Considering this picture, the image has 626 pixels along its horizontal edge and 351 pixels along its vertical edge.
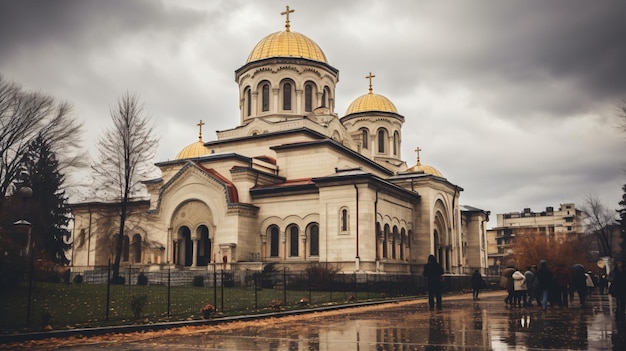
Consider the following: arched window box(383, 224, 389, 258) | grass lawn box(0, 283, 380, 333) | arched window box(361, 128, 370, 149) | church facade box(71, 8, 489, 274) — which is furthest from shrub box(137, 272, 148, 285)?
Result: arched window box(361, 128, 370, 149)

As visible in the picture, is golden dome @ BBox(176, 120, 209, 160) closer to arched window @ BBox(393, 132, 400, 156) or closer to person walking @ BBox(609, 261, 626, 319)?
arched window @ BBox(393, 132, 400, 156)

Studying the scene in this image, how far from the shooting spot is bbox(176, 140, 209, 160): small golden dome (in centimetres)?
4584

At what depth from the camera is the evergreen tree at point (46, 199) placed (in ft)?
119

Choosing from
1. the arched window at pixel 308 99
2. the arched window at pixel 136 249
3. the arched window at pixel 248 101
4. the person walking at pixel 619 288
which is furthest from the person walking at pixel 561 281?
the arched window at pixel 136 249

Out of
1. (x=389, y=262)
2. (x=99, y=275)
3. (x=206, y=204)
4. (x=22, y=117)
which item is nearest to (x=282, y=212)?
(x=206, y=204)

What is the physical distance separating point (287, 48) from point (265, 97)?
4115mm

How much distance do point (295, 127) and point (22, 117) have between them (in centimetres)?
1747

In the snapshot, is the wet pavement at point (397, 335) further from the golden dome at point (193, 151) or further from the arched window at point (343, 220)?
the golden dome at point (193, 151)

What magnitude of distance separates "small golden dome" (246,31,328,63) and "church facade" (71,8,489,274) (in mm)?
109

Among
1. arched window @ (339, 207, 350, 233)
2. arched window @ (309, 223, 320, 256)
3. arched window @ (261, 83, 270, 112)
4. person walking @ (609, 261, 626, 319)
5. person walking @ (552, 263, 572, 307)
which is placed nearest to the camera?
person walking @ (609, 261, 626, 319)

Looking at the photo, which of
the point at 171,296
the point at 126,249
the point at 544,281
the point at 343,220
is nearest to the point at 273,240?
the point at 343,220

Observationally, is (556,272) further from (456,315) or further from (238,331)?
(238,331)

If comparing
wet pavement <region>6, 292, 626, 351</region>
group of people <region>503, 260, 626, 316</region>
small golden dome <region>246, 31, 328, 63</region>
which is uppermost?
small golden dome <region>246, 31, 328, 63</region>

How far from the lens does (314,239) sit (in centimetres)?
3747
